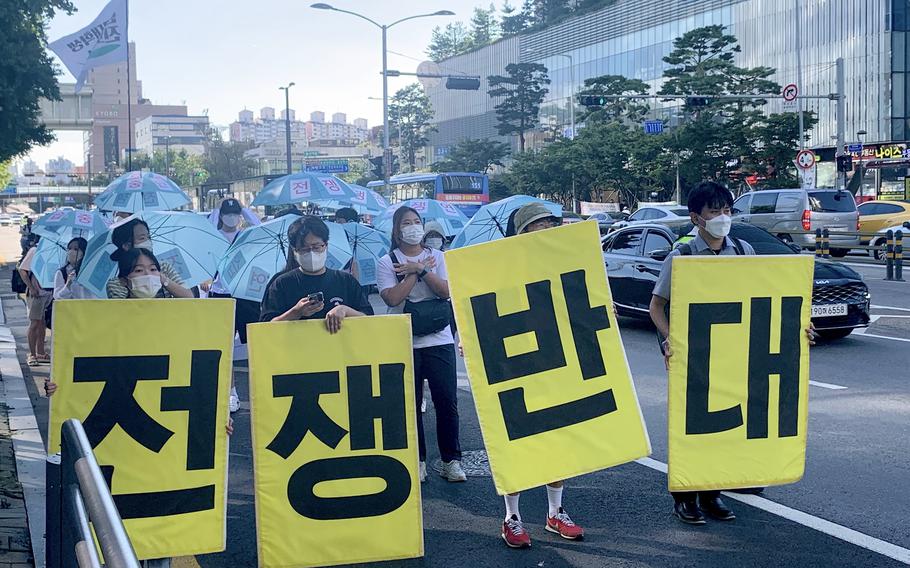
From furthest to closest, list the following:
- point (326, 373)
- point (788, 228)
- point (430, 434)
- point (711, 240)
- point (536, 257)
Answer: point (788, 228) < point (430, 434) < point (711, 240) < point (536, 257) < point (326, 373)

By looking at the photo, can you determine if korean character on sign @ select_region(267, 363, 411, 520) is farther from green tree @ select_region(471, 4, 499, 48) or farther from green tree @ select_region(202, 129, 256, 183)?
green tree @ select_region(471, 4, 499, 48)

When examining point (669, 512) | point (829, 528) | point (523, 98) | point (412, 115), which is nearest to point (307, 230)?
point (669, 512)

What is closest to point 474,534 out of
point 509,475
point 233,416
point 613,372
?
point 509,475

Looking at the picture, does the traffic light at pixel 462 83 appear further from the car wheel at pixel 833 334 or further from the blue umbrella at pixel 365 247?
the blue umbrella at pixel 365 247

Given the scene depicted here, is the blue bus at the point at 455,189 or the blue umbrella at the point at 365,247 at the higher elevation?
the blue bus at the point at 455,189

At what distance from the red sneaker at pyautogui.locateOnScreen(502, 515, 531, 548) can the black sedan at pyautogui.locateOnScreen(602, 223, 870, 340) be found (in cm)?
657

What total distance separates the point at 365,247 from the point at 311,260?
505cm

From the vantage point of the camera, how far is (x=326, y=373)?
4844mm

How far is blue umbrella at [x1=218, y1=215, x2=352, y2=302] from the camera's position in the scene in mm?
8570

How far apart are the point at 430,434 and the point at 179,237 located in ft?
9.02

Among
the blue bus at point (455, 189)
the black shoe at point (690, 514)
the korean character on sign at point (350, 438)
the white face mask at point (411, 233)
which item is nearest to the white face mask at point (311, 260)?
the white face mask at point (411, 233)

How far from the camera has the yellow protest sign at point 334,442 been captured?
4680mm

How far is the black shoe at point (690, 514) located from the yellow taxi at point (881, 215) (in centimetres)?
2560

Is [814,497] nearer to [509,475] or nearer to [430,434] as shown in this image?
[509,475]
